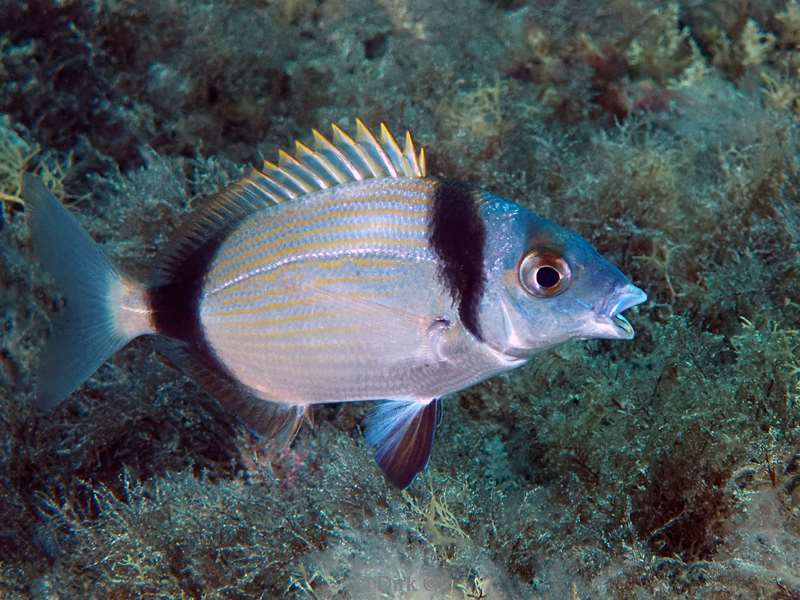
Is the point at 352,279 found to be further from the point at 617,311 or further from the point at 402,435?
the point at 617,311

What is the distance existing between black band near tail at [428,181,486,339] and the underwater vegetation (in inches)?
31.7

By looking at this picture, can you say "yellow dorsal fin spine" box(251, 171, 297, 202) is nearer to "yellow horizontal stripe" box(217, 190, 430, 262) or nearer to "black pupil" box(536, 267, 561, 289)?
"yellow horizontal stripe" box(217, 190, 430, 262)

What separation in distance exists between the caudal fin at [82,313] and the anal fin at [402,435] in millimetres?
916

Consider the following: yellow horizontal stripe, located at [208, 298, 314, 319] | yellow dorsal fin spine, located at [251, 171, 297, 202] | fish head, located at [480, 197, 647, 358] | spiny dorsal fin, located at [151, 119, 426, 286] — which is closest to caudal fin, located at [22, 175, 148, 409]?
spiny dorsal fin, located at [151, 119, 426, 286]

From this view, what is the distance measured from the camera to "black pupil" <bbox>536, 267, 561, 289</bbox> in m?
2.12

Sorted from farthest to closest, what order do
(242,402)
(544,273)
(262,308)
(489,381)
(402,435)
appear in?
(489,381)
(242,402)
(262,308)
(402,435)
(544,273)

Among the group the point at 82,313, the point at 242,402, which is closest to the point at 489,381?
the point at 242,402

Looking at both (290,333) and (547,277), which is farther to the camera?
(290,333)

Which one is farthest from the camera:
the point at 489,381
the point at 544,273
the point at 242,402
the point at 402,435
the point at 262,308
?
the point at 489,381

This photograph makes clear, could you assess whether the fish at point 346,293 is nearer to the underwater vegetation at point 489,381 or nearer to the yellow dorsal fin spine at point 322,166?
the yellow dorsal fin spine at point 322,166

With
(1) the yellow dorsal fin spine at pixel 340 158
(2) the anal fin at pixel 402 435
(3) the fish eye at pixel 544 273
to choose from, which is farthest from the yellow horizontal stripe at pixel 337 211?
(2) the anal fin at pixel 402 435

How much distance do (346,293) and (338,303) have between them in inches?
1.7

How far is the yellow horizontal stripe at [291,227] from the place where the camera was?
228cm

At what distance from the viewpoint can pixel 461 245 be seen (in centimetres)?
219
